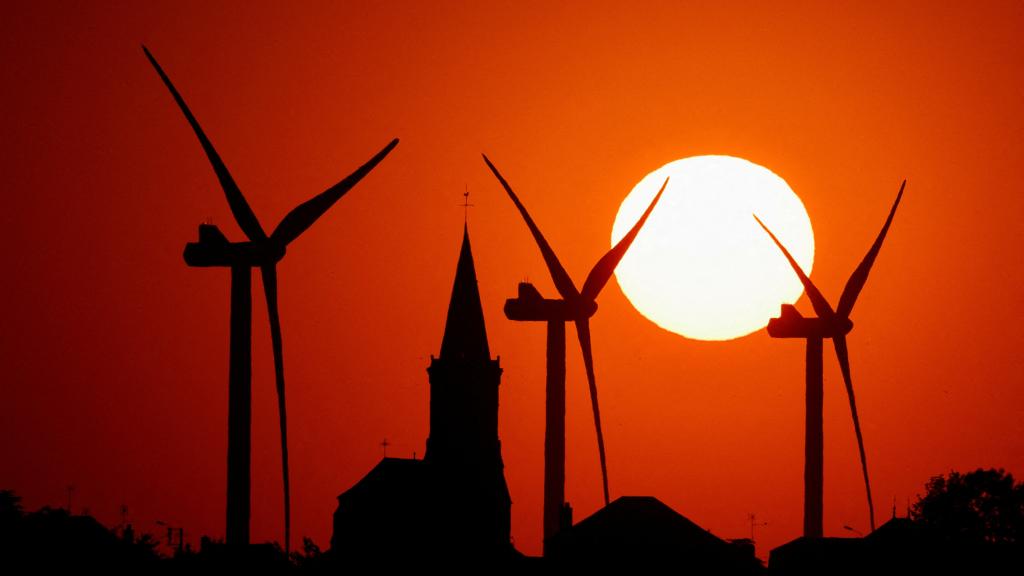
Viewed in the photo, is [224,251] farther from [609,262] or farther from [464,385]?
[464,385]

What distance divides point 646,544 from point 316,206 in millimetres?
39336

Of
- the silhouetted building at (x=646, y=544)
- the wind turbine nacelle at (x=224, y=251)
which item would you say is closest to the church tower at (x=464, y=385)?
the silhouetted building at (x=646, y=544)

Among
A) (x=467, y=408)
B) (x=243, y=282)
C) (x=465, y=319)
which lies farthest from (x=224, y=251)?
(x=467, y=408)

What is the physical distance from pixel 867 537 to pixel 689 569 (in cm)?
1124

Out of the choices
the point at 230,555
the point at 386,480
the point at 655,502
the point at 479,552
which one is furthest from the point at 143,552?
the point at 230,555

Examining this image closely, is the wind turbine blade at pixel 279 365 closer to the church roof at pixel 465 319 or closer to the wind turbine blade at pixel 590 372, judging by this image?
the wind turbine blade at pixel 590 372

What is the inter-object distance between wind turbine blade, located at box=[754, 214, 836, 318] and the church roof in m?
47.7

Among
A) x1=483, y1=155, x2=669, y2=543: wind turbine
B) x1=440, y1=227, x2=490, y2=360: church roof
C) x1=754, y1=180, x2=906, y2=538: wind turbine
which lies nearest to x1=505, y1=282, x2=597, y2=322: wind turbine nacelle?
x1=483, y1=155, x2=669, y2=543: wind turbine

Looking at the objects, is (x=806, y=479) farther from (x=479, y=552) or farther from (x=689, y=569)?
(x=479, y=552)

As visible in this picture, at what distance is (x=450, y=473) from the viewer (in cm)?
16400

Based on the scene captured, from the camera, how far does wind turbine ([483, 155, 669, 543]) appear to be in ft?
347

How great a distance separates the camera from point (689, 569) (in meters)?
121

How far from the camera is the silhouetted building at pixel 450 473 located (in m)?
159

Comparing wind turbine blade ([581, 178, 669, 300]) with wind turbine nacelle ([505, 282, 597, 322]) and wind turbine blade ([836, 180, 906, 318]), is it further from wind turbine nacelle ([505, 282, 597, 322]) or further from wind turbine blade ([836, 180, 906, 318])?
wind turbine blade ([836, 180, 906, 318])
